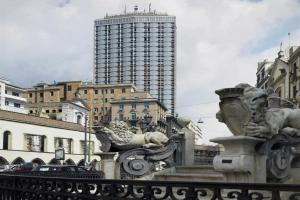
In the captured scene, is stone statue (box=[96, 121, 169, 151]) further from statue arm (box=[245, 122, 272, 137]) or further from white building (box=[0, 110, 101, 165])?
white building (box=[0, 110, 101, 165])

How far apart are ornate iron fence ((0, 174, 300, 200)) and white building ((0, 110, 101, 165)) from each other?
45506 mm

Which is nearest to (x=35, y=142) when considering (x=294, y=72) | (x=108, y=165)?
(x=294, y=72)

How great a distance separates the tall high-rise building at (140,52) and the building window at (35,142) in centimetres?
7984

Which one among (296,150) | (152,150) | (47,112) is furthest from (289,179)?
(47,112)

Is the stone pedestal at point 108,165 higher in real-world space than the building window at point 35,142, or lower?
higher

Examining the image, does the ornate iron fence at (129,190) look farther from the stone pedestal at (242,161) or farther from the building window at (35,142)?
the building window at (35,142)

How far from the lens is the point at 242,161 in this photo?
6426 mm

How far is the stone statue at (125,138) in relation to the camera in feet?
40.8

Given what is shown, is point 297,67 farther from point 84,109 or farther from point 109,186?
point 109,186

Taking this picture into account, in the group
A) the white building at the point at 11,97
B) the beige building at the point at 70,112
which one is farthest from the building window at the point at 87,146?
the white building at the point at 11,97

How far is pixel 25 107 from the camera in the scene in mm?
106750

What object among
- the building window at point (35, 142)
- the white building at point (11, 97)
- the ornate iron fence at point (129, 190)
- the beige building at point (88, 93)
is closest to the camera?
the ornate iron fence at point (129, 190)

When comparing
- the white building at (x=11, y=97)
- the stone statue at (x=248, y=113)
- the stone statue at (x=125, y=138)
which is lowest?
the stone statue at (x=125, y=138)

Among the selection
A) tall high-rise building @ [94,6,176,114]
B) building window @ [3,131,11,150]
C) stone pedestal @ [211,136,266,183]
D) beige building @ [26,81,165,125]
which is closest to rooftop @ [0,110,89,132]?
building window @ [3,131,11,150]
